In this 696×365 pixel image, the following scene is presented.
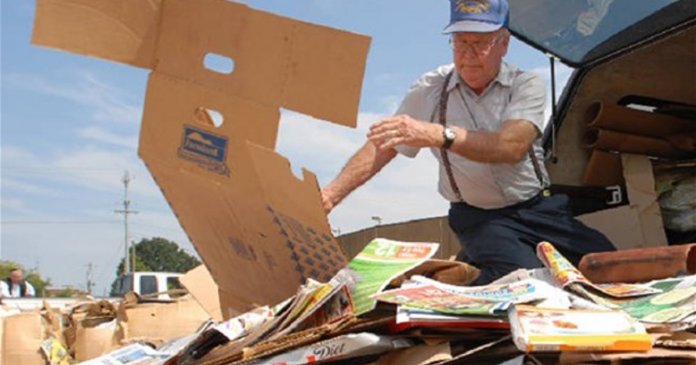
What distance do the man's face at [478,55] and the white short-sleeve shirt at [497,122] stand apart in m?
0.03

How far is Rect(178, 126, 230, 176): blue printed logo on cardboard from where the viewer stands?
→ 217cm

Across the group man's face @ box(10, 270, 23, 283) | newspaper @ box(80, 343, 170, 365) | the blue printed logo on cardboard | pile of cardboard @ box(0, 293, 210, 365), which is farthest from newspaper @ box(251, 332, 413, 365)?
man's face @ box(10, 270, 23, 283)

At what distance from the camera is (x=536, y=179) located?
8.11ft

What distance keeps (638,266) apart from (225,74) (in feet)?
3.50

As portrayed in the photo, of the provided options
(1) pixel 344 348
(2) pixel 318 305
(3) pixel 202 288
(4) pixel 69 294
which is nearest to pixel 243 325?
(2) pixel 318 305

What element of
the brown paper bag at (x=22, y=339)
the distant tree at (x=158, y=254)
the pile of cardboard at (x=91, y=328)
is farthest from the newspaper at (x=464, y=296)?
the distant tree at (x=158, y=254)

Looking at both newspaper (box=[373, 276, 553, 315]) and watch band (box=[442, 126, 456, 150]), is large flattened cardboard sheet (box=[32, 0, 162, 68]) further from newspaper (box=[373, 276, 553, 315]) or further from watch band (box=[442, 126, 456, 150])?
newspaper (box=[373, 276, 553, 315])

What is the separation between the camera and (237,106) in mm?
2113

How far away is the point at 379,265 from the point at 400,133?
1.15 ft

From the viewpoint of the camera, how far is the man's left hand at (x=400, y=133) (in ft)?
6.58

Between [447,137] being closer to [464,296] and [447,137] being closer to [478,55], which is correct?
[478,55]

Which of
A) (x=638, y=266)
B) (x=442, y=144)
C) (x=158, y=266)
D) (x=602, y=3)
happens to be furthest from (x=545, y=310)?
(x=158, y=266)

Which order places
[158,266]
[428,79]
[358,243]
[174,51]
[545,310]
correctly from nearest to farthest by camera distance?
[545,310] < [174,51] < [428,79] < [358,243] < [158,266]

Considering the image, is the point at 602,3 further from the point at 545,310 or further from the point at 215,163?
the point at 545,310
